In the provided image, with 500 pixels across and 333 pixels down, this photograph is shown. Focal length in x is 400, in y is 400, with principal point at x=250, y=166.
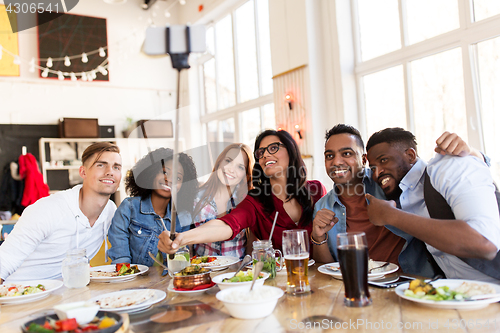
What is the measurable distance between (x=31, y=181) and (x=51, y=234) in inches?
188

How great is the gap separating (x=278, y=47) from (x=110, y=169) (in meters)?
3.68

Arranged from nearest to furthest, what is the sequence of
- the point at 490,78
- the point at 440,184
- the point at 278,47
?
the point at 440,184 < the point at 490,78 < the point at 278,47

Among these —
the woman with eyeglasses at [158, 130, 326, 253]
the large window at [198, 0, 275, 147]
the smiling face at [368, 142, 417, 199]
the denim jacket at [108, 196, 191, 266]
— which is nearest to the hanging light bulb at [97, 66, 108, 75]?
the large window at [198, 0, 275, 147]

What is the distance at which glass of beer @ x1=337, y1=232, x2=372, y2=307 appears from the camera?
3.88 feet

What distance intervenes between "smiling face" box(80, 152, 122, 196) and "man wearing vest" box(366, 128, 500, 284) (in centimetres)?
140

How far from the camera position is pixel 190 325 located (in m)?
1.13

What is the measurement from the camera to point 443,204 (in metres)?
1.54

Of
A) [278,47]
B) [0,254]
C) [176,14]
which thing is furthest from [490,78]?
[176,14]

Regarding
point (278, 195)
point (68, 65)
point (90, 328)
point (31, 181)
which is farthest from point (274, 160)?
point (68, 65)

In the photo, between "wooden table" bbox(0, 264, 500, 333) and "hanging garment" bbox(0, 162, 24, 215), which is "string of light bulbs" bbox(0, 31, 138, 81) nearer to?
"hanging garment" bbox(0, 162, 24, 215)

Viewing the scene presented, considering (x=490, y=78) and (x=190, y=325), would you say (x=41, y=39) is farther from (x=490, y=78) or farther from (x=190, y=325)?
(x=190, y=325)

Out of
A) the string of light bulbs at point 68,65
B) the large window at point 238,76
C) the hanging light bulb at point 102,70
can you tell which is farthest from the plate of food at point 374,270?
the hanging light bulb at point 102,70

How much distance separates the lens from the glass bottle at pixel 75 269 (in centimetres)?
164

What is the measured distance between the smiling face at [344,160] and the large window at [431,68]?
85.9 inches
